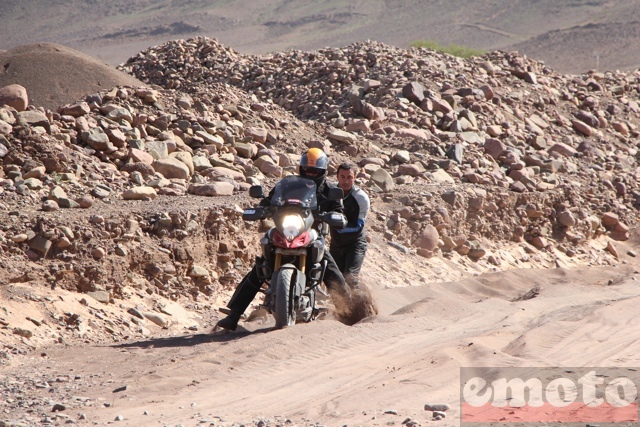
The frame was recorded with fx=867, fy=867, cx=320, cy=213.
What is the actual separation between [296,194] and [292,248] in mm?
511

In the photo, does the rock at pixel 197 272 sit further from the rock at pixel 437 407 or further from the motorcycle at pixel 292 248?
the rock at pixel 437 407

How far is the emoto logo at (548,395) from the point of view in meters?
4.90

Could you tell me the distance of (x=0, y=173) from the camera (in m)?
10.7

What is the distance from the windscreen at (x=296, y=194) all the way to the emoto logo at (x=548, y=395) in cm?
230

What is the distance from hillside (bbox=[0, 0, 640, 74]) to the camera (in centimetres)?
6619

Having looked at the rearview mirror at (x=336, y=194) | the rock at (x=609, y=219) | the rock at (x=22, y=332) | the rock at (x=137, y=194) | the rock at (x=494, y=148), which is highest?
the rearview mirror at (x=336, y=194)

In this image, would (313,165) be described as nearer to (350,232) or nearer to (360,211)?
(360,211)

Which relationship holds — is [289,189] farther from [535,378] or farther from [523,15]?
[523,15]

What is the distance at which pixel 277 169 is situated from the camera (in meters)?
12.9

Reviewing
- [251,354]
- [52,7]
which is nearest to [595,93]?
[251,354]

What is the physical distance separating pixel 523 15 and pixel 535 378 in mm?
76555

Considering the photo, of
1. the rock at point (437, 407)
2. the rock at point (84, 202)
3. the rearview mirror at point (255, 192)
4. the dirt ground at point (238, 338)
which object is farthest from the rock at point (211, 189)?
the rock at point (437, 407)

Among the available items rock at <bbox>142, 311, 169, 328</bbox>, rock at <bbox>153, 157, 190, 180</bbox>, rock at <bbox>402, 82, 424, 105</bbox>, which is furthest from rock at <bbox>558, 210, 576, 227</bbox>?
rock at <bbox>142, 311, 169, 328</bbox>

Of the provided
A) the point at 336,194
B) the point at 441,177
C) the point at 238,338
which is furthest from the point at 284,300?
the point at 441,177
